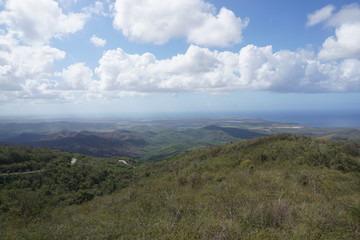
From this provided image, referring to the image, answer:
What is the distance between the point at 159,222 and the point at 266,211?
13.7ft

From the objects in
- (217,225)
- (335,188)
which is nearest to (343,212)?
(217,225)

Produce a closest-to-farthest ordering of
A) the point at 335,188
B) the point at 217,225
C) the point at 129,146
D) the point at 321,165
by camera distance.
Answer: the point at 217,225
the point at 335,188
the point at 321,165
the point at 129,146

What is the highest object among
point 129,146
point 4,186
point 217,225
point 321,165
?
point 217,225

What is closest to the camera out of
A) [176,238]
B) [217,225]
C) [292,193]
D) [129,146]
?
[176,238]

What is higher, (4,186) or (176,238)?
(176,238)

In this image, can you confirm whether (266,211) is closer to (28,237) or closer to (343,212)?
(343,212)

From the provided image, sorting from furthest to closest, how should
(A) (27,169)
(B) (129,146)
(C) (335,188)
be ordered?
(B) (129,146) → (A) (27,169) → (C) (335,188)

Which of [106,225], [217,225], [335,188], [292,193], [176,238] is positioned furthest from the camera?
[335,188]

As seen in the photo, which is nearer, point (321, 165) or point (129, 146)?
point (321, 165)

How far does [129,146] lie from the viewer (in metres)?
179

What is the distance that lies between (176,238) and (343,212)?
20.7 ft

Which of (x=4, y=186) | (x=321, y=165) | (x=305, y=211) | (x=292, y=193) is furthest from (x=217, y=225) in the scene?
(x=4, y=186)

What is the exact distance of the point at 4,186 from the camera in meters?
30.2

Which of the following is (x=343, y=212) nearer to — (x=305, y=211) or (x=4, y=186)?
(x=305, y=211)
